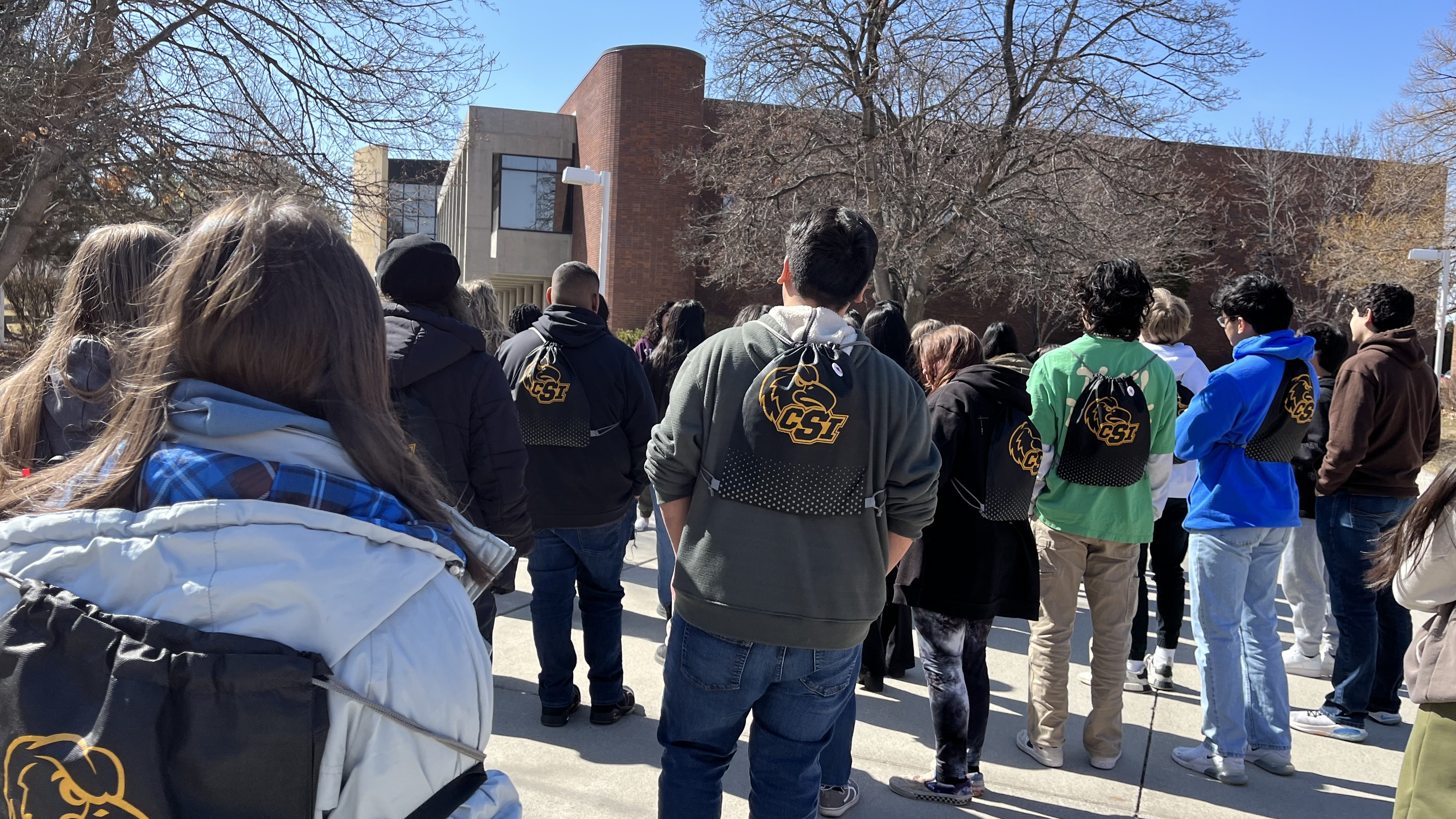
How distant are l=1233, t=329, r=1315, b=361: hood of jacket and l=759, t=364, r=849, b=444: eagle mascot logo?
2509 millimetres

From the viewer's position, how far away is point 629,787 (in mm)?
3811

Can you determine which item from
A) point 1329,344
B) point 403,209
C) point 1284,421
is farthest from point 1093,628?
point 403,209

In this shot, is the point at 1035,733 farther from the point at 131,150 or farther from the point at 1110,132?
the point at 1110,132

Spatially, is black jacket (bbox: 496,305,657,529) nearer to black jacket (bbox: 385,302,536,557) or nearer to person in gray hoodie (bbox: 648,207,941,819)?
black jacket (bbox: 385,302,536,557)

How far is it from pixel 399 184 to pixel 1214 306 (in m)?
10.9

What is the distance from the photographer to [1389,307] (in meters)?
4.64

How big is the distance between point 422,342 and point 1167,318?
3902 millimetres

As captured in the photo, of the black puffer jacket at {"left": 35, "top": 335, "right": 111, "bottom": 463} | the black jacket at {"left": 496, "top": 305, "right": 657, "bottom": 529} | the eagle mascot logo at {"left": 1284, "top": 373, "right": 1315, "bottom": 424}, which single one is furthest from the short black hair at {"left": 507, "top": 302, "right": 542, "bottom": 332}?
the eagle mascot logo at {"left": 1284, "top": 373, "right": 1315, "bottom": 424}

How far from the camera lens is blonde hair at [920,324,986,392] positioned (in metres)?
4.09

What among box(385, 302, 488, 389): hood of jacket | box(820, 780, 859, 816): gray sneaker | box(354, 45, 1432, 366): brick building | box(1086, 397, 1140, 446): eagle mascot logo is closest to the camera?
box(385, 302, 488, 389): hood of jacket

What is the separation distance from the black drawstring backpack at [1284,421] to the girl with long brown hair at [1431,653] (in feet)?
5.81

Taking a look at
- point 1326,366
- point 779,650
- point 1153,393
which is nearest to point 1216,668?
point 1153,393

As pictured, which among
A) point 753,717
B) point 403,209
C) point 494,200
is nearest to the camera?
point 753,717

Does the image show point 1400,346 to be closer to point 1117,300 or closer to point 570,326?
point 1117,300
